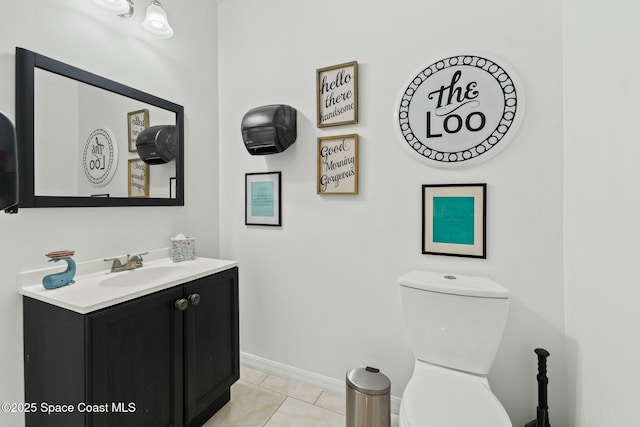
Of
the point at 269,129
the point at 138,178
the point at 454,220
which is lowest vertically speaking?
the point at 454,220

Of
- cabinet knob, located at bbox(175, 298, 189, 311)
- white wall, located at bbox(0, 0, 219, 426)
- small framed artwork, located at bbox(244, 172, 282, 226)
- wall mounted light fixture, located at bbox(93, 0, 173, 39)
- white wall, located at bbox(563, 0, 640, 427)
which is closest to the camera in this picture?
white wall, located at bbox(563, 0, 640, 427)

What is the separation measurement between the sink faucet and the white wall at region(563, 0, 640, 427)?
1.98m

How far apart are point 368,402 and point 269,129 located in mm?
1555

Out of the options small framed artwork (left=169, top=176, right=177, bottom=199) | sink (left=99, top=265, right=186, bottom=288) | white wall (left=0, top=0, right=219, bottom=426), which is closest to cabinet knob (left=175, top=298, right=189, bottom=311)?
sink (left=99, top=265, right=186, bottom=288)

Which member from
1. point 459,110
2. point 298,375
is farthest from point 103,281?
point 459,110

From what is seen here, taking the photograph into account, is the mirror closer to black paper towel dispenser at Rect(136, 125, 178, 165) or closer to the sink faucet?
black paper towel dispenser at Rect(136, 125, 178, 165)

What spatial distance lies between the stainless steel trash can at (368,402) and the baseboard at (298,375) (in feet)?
1.03

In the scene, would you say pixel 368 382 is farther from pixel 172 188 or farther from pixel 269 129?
pixel 172 188

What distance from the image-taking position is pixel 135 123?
1.62m

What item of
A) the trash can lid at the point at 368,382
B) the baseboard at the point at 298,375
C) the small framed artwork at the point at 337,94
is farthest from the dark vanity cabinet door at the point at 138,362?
the small framed artwork at the point at 337,94

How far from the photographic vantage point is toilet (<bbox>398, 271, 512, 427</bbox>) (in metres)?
1.06

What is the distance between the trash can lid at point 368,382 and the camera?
4.41ft

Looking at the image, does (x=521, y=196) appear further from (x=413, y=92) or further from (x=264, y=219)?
(x=264, y=219)

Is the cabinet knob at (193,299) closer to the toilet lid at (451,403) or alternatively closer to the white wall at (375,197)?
the white wall at (375,197)
